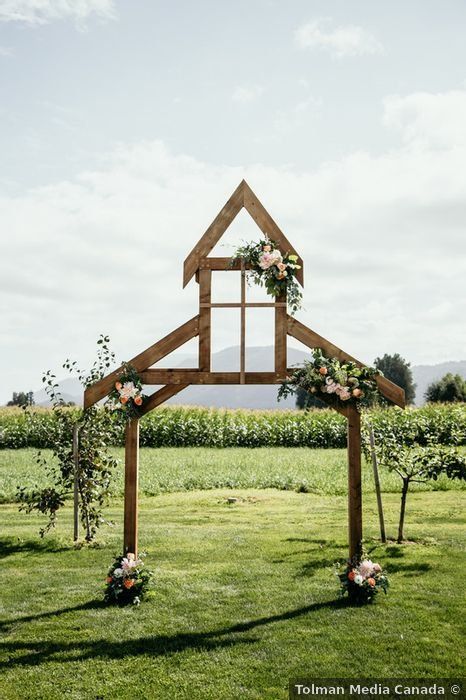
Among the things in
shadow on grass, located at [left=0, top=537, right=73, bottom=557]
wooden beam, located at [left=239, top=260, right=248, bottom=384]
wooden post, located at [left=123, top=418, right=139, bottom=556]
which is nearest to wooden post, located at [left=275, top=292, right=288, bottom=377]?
wooden beam, located at [left=239, top=260, right=248, bottom=384]

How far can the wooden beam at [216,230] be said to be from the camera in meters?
9.56

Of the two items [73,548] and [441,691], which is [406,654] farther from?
[73,548]

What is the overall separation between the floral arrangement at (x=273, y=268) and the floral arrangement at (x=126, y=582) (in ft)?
13.4

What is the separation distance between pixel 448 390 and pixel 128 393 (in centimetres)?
4019

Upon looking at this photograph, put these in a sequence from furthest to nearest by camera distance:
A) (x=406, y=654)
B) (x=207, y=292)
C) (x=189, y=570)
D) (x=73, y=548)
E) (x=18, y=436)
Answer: (x=18, y=436) < (x=73, y=548) < (x=189, y=570) < (x=207, y=292) < (x=406, y=654)

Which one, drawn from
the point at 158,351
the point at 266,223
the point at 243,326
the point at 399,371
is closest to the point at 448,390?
the point at 399,371

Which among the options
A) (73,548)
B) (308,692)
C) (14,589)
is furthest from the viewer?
(73,548)

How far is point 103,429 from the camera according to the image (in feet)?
43.4

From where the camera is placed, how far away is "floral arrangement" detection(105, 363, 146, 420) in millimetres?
9375

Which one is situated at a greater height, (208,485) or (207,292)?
(207,292)

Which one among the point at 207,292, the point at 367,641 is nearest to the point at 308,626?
the point at 367,641

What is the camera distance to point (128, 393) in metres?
9.38

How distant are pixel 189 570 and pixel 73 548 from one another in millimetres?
2819

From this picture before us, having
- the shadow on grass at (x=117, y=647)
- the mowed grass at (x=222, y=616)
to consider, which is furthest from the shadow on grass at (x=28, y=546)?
the shadow on grass at (x=117, y=647)
